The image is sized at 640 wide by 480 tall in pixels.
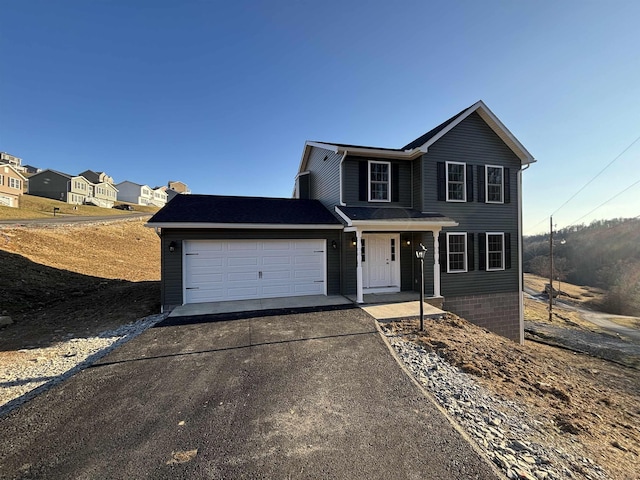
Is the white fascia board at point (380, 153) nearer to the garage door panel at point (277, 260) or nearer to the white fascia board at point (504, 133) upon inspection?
the white fascia board at point (504, 133)

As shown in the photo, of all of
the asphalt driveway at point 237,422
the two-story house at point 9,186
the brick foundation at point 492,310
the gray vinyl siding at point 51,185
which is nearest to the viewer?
the asphalt driveway at point 237,422

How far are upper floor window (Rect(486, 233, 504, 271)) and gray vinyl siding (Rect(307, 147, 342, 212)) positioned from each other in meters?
6.37

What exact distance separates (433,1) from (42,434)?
12889 millimetres

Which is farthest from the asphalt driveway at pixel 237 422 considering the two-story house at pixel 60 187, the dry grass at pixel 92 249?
the two-story house at pixel 60 187

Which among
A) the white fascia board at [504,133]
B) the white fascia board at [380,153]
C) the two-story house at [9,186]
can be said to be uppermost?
the two-story house at [9,186]

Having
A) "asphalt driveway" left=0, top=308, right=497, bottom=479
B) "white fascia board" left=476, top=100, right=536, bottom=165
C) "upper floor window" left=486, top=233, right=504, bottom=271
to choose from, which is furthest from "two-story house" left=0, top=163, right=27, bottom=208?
"upper floor window" left=486, top=233, right=504, bottom=271

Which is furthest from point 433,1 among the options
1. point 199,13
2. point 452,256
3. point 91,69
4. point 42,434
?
point 91,69

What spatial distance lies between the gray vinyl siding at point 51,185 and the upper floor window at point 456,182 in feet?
193

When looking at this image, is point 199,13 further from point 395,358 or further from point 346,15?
point 395,358

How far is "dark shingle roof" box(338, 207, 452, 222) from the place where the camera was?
850cm

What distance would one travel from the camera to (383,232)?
32.2 feet

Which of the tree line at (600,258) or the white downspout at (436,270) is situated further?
the tree line at (600,258)

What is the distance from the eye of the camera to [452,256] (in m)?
9.99

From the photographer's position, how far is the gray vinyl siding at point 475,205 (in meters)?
9.80
